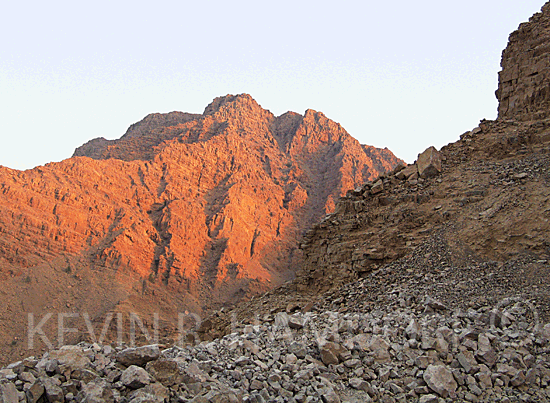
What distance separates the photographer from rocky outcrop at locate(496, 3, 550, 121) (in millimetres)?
14367

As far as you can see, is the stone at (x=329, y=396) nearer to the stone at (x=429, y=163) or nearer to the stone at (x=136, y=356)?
Result: the stone at (x=136, y=356)

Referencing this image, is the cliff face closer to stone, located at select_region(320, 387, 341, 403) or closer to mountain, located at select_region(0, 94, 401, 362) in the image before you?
stone, located at select_region(320, 387, 341, 403)

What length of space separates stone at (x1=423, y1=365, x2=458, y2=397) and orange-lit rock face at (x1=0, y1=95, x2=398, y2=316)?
102 ft

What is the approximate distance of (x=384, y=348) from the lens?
7.12 meters

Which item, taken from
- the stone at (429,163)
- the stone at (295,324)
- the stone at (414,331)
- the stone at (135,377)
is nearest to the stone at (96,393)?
the stone at (135,377)

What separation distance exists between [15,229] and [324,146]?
41447 millimetres

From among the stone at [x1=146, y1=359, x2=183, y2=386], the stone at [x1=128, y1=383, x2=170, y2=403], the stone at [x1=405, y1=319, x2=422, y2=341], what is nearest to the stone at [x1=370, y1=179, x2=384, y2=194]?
the stone at [x1=405, y1=319, x2=422, y2=341]

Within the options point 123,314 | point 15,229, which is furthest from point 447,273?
point 15,229

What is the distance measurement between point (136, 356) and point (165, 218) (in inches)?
1474

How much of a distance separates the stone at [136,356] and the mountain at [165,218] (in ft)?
81.9

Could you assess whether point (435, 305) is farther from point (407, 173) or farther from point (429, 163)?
point (407, 173)

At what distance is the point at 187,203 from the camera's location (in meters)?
44.0

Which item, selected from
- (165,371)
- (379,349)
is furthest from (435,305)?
(165,371)

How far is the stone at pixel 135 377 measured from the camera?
5.44 meters
